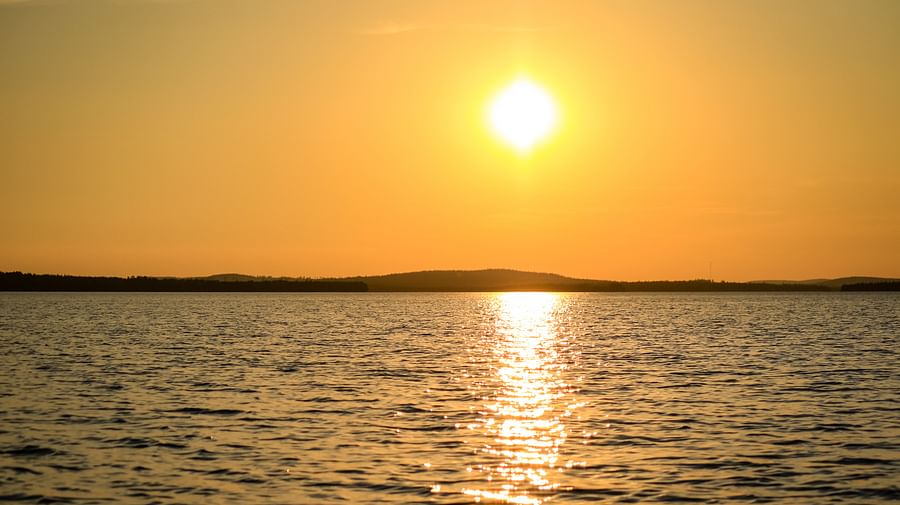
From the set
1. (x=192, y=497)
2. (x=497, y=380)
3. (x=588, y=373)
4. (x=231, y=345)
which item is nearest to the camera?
(x=192, y=497)

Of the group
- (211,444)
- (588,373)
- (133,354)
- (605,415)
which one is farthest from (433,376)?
(133,354)

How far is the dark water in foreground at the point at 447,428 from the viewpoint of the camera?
83.3 feet

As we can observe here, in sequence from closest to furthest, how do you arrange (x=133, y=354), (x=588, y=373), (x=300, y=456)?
(x=300, y=456)
(x=588, y=373)
(x=133, y=354)

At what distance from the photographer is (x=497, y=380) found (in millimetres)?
52188

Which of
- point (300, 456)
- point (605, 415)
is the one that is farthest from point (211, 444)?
point (605, 415)

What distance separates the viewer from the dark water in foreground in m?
25.4

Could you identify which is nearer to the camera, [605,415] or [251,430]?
[251,430]

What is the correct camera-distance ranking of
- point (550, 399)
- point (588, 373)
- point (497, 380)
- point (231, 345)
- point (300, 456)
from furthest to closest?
point (231, 345), point (588, 373), point (497, 380), point (550, 399), point (300, 456)

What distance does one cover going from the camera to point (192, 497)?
24266 millimetres

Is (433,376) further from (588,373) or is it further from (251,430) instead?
(251,430)

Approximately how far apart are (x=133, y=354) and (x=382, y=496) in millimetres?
50323

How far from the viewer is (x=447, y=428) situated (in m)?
34.6

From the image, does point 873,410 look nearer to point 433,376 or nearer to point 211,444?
point 433,376

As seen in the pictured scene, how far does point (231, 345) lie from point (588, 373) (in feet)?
117
